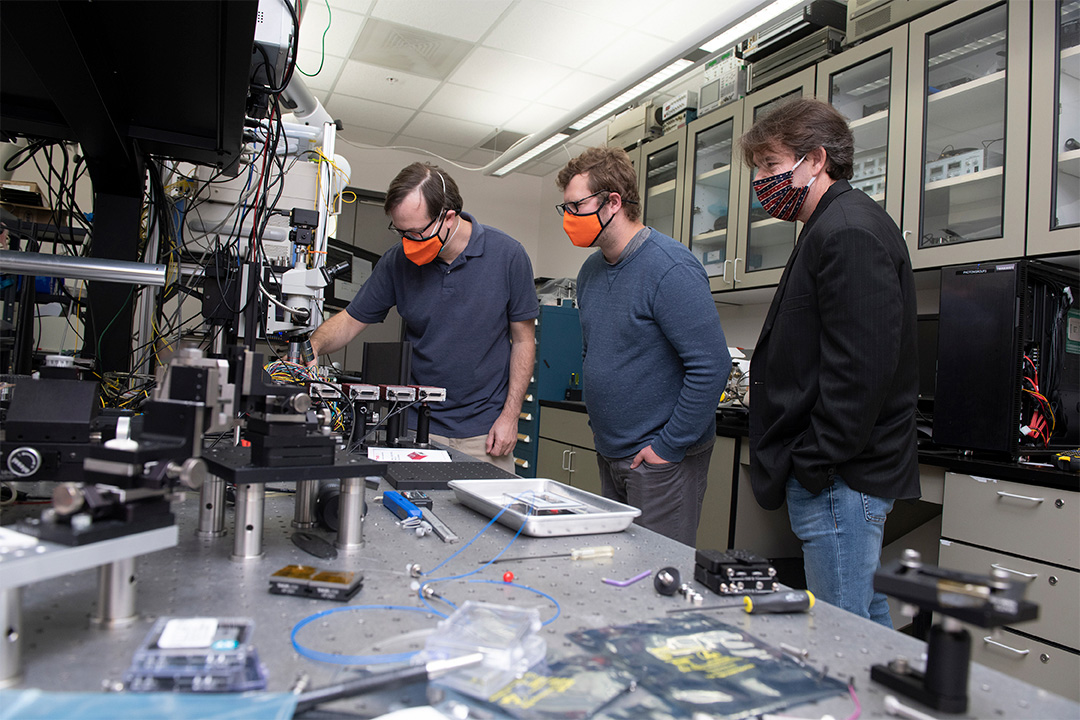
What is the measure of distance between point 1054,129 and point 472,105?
3.61 metres

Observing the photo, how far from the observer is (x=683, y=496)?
1.58 meters

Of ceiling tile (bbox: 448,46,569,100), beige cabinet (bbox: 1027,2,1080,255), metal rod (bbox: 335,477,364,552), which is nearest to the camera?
metal rod (bbox: 335,477,364,552)

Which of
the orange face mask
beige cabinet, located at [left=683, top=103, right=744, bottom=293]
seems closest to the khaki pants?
the orange face mask

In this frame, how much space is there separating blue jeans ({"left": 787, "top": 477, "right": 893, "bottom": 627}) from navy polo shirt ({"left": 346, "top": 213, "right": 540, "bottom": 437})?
2.94 ft

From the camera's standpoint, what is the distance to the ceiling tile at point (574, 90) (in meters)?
4.18

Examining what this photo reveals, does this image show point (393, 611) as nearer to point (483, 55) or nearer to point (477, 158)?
point (483, 55)

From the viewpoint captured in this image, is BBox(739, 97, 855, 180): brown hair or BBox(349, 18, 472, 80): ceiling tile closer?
BBox(739, 97, 855, 180): brown hair

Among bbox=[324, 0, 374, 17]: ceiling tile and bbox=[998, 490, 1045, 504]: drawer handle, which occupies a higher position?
bbox=[324, 0, 374, 17]: ceiling tile

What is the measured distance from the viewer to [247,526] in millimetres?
790

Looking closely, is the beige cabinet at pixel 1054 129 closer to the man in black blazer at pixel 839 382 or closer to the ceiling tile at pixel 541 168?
the man in black blazer at pixel 839 382

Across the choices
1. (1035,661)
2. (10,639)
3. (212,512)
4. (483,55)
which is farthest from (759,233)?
(10,639)

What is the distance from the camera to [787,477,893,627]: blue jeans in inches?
48.9

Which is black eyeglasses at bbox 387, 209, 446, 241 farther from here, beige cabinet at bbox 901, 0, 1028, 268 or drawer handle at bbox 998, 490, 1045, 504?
beige cabinet at bbox 901, 0, 1028, 268

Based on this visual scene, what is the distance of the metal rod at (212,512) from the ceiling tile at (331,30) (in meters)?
3.34
